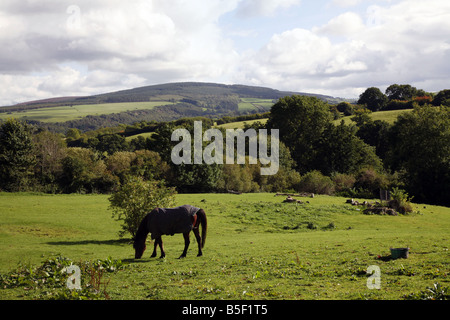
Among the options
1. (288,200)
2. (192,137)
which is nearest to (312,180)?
(288,200)

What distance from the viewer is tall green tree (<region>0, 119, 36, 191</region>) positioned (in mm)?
47469

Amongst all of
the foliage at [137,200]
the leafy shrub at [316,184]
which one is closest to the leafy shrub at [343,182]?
the leafy shrub at [316,184]

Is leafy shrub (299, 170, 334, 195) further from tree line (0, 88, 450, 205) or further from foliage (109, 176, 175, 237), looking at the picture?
foliage (109, 176, 175, 237)

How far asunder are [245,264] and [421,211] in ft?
102

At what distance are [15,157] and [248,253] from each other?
4359 cm

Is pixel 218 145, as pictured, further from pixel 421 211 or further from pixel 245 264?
pixel 245 264

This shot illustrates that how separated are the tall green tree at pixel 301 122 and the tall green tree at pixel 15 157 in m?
53.2

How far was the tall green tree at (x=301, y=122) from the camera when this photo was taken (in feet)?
269

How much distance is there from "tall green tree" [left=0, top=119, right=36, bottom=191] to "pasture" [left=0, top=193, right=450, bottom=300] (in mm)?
14128

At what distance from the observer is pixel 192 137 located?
61.7m

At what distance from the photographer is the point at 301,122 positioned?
274 feet

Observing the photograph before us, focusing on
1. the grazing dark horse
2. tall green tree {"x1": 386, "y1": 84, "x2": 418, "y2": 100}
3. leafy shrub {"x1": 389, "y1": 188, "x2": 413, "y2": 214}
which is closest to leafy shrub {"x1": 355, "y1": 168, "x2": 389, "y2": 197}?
leafy shrub {"x1": 389, "y1": 188, "x2": 413, "y2": 214}
